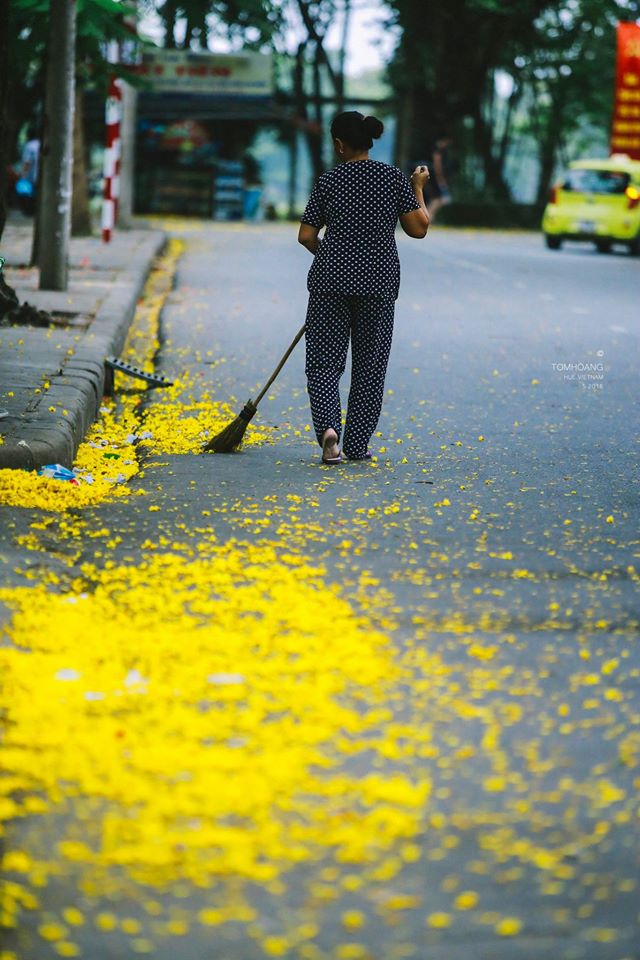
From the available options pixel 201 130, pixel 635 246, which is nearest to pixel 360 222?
pixel 635 246

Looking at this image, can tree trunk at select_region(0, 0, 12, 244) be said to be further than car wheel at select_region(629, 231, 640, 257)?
No

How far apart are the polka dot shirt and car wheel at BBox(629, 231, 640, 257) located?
20.0m

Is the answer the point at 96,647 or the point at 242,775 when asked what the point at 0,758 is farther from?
the point at 96,647

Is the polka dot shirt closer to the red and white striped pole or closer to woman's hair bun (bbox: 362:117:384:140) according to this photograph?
woman's hair bun (bbox: 362:117:384:140)

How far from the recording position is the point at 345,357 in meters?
7.01

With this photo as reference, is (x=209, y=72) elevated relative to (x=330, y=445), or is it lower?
elevated

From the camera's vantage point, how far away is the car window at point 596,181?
1029 inches

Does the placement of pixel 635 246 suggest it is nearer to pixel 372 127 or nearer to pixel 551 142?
pixel 551 142

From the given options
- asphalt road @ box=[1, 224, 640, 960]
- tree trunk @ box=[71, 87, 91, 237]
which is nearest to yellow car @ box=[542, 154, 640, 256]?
tree trunk @ box=[71, 87, 91, 237]

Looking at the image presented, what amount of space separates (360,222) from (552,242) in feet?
67.2

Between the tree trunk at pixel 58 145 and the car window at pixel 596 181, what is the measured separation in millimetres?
15004

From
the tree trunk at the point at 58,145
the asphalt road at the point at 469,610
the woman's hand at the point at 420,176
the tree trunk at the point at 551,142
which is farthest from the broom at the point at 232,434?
the tree trunk at the point at 551,142

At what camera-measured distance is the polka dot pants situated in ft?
22.9

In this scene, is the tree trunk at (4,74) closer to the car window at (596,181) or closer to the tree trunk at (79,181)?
the tree trunk at (79,181)
